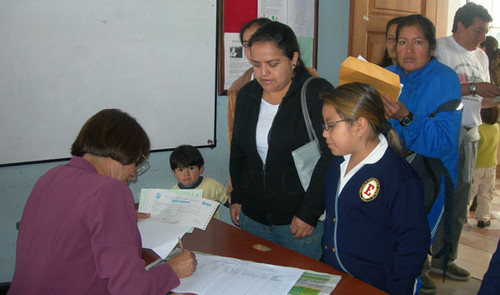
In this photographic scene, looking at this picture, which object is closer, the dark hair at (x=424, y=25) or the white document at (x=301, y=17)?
the dark hair at (x=424, y=25)

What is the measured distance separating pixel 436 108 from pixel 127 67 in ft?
5.61

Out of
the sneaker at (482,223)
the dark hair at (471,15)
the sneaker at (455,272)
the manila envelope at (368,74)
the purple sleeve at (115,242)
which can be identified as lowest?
the sneaker at (482,223)

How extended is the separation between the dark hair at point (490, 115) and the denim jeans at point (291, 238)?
7.97 ft

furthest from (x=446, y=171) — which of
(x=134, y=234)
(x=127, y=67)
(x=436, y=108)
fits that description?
(x=127, y=67)

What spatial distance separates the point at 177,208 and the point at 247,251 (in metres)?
0.38

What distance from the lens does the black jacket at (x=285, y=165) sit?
5.37 ft

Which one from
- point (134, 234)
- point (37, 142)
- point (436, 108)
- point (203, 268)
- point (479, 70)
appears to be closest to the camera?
point (134, 234)

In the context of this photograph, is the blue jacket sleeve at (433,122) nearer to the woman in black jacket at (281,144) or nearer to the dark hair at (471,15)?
the woman in black jacket at (281,144)

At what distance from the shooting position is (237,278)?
129cm

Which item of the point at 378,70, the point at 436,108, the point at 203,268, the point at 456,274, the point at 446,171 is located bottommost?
the point at 456,274

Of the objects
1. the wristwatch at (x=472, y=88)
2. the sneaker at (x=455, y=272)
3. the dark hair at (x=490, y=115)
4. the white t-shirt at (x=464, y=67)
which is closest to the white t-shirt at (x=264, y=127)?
the wristwatch at (x=472, y=88)

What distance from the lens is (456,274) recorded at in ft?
10.0

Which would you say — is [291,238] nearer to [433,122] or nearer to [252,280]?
[252,280]

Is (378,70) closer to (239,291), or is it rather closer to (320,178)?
(320,178)
